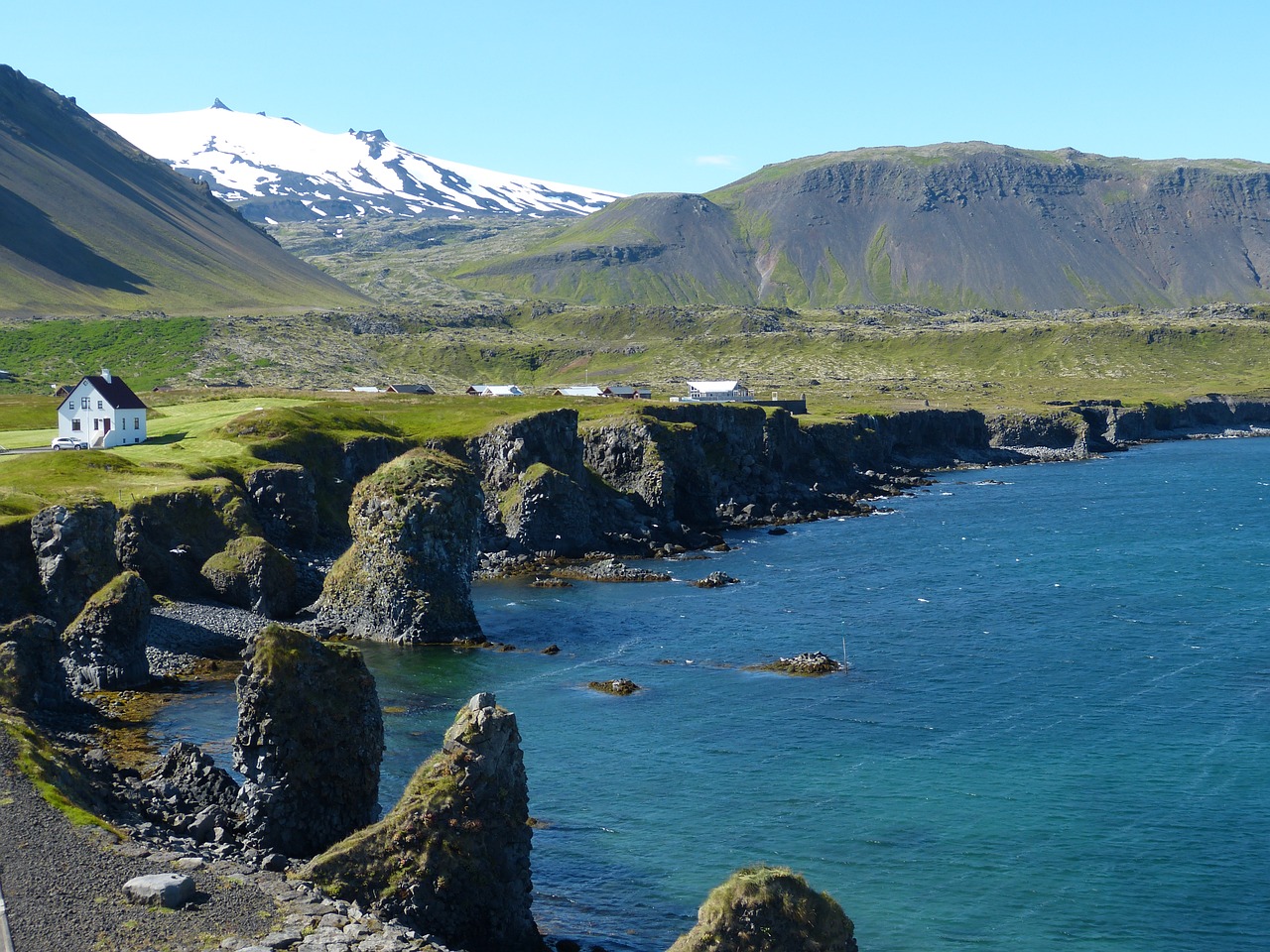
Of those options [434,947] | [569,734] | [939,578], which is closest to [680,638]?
[569,734]

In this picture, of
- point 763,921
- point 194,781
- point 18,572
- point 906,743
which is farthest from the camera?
point 18,572

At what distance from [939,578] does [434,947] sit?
79.3 metres

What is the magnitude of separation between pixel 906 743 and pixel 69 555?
4900 cm

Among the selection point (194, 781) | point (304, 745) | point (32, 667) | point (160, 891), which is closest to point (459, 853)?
point (160, 891)

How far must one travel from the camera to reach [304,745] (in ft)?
140

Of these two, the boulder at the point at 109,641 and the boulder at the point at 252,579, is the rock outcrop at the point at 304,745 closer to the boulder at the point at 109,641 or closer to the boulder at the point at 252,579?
the boulder at the point at 109,641

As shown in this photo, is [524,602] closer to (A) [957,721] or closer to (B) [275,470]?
(B) [275,470]

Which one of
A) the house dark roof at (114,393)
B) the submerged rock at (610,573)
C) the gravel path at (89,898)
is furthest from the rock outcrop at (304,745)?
the house dark roof at (114,393)

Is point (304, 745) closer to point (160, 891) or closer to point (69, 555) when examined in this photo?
point (160, 891)

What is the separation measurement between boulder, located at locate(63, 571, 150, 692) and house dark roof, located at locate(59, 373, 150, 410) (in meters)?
50.7

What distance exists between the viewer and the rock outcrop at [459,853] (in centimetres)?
3556

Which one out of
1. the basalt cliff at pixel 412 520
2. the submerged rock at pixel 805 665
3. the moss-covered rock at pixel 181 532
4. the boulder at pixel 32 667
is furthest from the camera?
the moss-covered rock at pixel 181 532

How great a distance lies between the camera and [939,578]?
10475 cm

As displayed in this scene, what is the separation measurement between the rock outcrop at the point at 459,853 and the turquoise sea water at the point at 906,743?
3.59m
